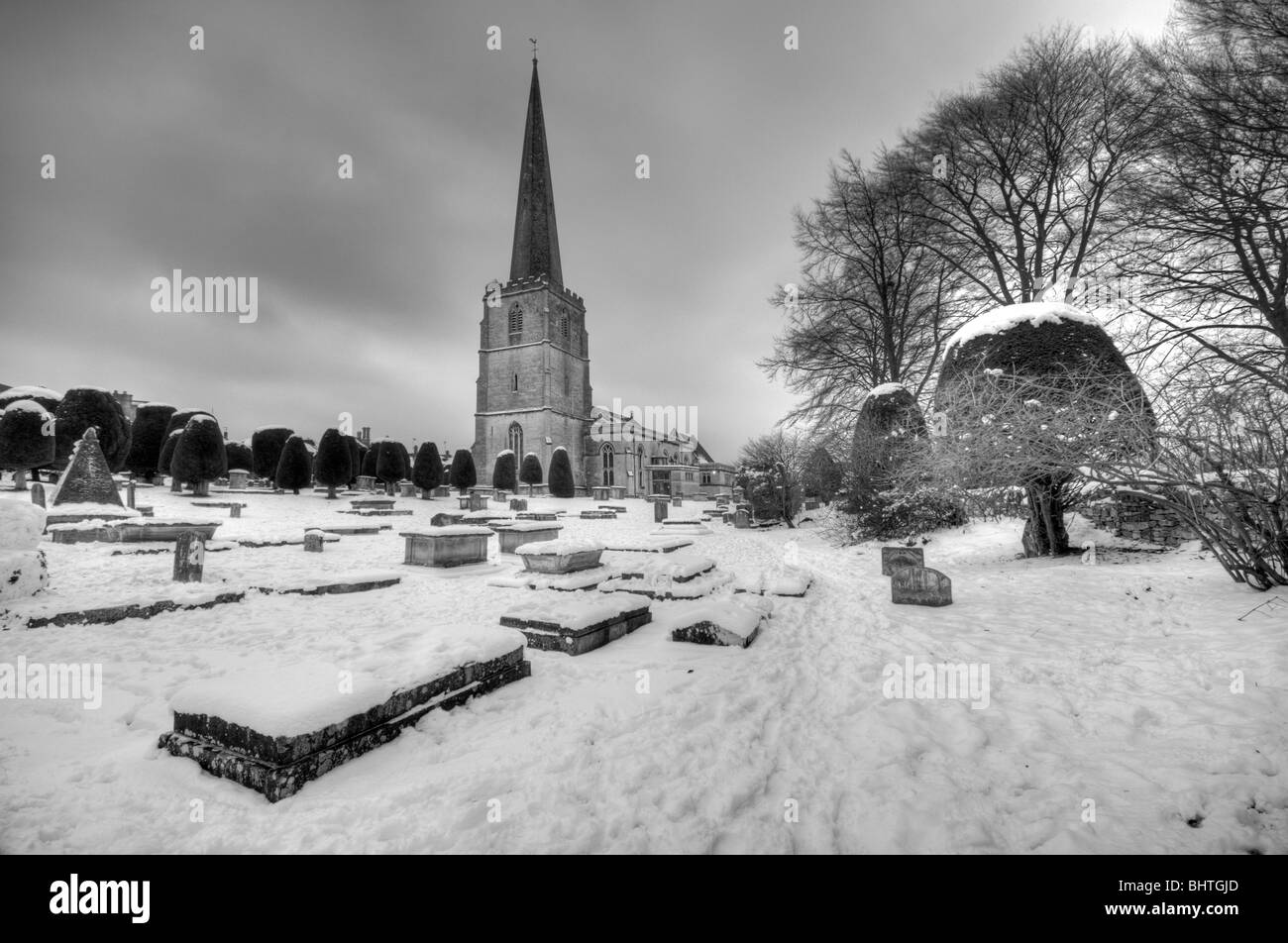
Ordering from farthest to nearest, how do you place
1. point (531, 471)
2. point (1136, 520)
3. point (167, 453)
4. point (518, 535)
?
point (531, 471)
point (167, 453)
point (518, 535)
point (1136, 520)

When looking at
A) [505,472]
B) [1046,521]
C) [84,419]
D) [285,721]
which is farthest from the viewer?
[505,472]

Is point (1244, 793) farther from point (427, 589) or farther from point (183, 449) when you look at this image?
point (183, 449)

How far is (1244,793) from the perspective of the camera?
227cm

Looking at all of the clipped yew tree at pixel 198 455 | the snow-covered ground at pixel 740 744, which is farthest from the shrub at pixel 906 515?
the clipped yew tree at pixel 198 455

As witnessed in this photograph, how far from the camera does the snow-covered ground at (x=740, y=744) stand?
6.64 ft

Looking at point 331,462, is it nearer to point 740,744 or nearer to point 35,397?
point 35,397

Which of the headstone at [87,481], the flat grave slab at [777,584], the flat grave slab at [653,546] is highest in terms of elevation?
the headstone at [87,481]

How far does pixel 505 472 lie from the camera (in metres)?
32.9

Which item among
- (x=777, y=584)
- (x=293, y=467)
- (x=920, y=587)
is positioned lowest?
(x=777, y=584)

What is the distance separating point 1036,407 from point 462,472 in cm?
2936

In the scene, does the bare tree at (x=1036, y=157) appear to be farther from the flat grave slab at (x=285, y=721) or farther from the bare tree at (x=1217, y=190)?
the flat grave slab at (x=285, y=721)

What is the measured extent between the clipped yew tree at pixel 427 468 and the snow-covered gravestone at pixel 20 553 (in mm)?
20707

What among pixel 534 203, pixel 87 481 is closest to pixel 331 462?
pixel 87 481
